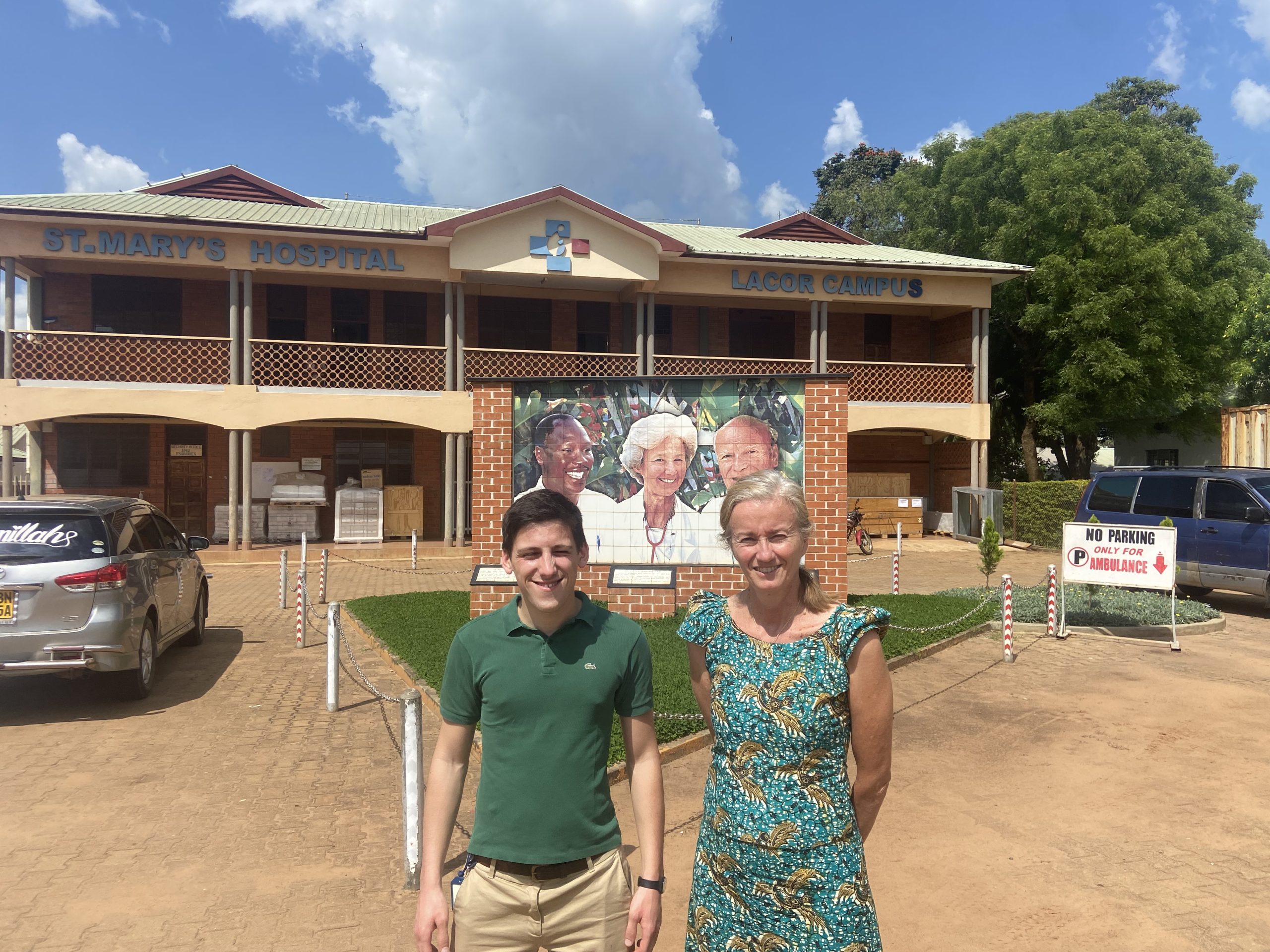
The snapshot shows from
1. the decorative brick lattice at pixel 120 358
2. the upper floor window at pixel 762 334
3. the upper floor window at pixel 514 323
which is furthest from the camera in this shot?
the upper floor window at pixel 762 334

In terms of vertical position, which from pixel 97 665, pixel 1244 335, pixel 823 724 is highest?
pixel 1244 335

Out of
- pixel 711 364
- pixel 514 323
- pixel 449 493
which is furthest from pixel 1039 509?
pixel 449 493

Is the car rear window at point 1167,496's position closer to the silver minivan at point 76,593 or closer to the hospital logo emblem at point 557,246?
the hospital logo emblem at point 557,246

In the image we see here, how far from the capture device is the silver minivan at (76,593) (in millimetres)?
6422

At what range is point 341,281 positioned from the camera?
20.4m

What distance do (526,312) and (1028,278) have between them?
15.0 metres

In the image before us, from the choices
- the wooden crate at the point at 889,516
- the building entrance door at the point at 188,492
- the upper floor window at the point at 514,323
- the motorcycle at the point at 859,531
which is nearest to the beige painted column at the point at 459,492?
the upper floor window at the point at 514,323

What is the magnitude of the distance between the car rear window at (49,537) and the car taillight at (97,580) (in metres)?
0.14

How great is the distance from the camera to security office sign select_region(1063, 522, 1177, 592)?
965 centimetres

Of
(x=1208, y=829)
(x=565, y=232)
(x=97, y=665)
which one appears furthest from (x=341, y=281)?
(x=1208, y=829)

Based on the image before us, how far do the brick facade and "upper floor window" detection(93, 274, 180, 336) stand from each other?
44.8 feet

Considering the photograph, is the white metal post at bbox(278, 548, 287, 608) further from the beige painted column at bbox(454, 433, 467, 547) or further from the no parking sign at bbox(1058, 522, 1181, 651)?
the no parking sign at bbox(1058, 522, 1181, 651)

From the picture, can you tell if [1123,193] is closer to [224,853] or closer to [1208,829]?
[1208,829]

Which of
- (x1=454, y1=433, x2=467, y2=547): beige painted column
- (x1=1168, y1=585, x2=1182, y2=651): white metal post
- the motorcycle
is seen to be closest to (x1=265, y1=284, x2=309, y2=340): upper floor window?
(x1=454, y1=433, x2=467, y2=547): beige painted column
